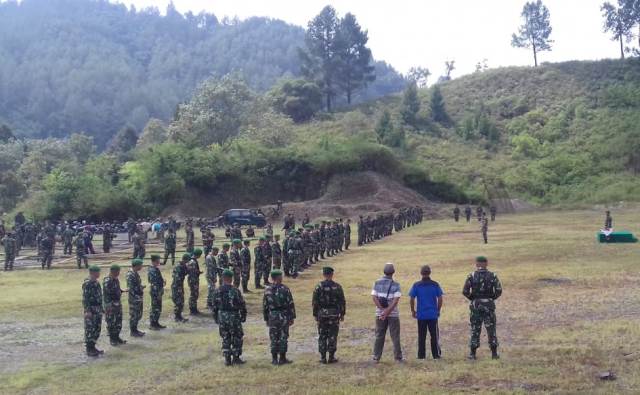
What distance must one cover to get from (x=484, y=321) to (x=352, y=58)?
10101cm

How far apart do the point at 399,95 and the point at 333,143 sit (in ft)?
140

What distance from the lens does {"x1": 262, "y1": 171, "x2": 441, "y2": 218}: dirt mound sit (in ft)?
181

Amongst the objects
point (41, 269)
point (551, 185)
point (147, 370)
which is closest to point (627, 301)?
point (147, 370)

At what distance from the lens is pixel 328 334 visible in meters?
10.7

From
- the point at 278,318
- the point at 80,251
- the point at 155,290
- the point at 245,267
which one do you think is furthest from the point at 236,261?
the point at 80,251

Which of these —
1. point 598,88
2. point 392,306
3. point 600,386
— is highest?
point 598,88

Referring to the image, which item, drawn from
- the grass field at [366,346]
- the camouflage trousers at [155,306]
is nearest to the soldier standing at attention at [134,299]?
the grass field at [366,346]

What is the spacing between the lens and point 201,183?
61094mm

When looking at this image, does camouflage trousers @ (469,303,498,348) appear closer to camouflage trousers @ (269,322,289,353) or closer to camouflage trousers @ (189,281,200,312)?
camouflage trousers @ (269,322,289,353)

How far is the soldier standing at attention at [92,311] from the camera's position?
482 inches

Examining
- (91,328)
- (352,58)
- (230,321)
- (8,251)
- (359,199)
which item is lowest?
(91,328)

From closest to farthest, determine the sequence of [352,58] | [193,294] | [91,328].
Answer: [91,328]
[193,294]
[352,58]

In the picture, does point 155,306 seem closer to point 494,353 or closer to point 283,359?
point 283,359

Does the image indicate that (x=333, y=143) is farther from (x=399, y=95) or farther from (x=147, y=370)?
(x=147, y=370)
